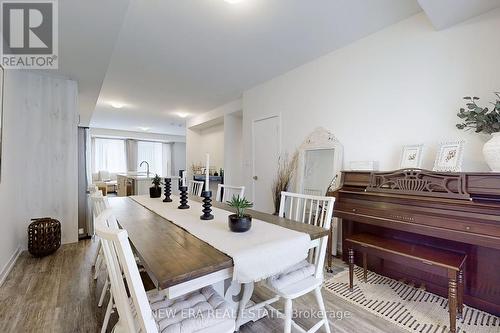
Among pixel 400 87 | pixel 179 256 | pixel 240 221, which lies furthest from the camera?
pixel 400 87

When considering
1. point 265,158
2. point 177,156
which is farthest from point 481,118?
point 177,156

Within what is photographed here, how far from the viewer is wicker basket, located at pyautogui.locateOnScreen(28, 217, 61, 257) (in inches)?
110

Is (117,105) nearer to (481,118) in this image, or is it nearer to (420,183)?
(420,183)

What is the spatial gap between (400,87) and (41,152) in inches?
177

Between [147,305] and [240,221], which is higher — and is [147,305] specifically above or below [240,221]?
below

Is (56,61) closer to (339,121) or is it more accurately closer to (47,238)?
(47,238)

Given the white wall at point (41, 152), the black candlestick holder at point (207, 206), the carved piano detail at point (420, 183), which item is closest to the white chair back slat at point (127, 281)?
the black candlestick holder at point (207, 206)

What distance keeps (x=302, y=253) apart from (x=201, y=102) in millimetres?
4653

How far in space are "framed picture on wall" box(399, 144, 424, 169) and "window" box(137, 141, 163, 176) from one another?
33.1 ft

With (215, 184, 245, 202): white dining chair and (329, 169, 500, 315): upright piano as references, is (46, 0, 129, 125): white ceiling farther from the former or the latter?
(329, 169, 500, 315): upright piano

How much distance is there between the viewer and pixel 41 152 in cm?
324

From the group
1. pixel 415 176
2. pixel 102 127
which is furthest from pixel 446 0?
pixel 102 127

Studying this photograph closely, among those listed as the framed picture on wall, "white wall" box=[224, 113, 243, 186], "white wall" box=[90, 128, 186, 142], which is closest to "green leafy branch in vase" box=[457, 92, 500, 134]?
the framed picture on wall

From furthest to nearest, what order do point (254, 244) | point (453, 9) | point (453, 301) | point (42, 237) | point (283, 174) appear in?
point (283, 174) < point (42, 237) < point (453, 9) < point (453, 301) < point (254, 244)
